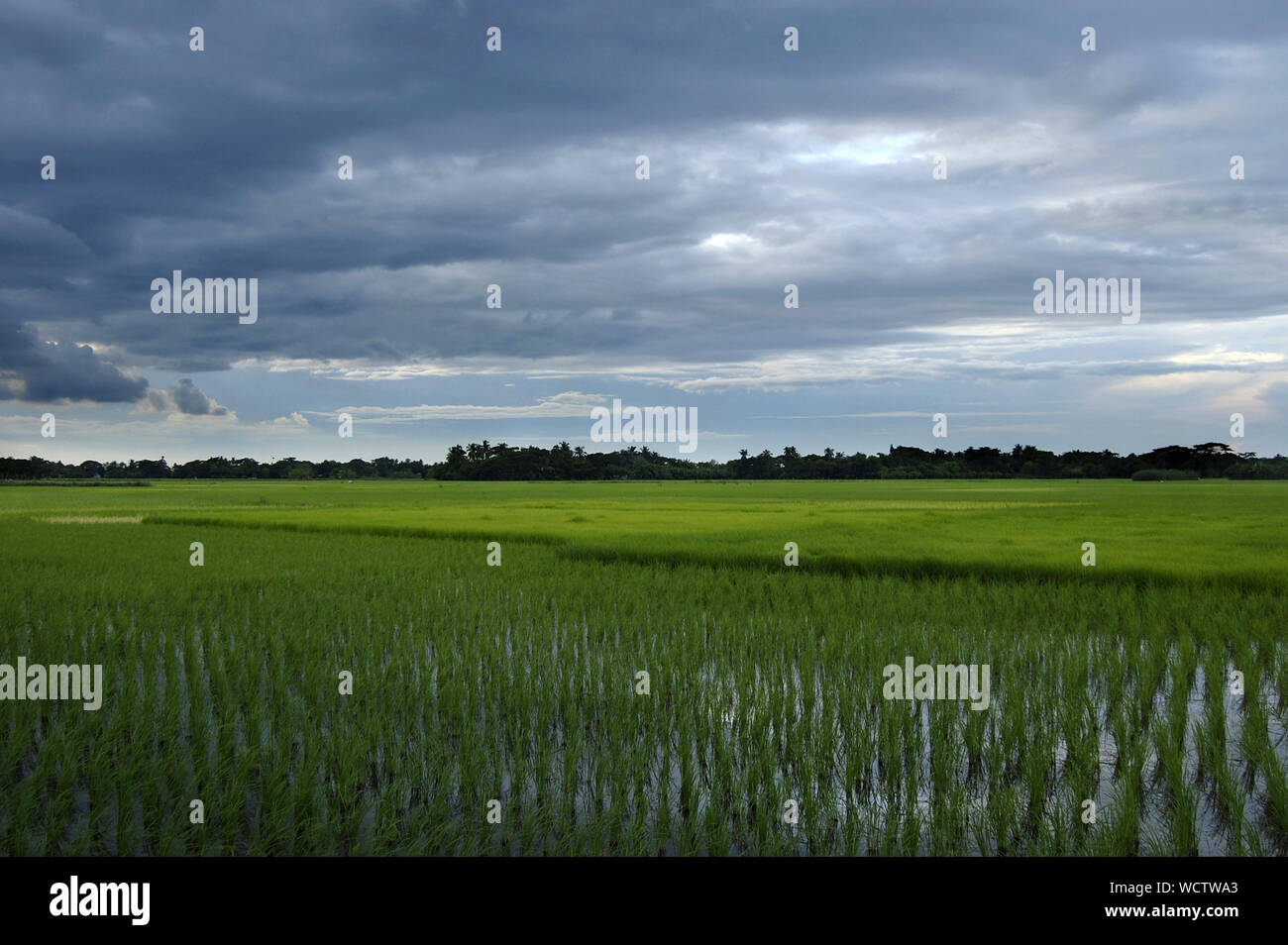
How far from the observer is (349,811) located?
4.77 meters

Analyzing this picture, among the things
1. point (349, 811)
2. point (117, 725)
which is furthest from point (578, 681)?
point (117, 725)

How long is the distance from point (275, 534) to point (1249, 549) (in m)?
24.3

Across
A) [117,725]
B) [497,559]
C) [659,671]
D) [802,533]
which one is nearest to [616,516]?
[802,533]

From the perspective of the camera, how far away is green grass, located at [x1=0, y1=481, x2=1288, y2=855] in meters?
4.59

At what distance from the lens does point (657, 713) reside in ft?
21.9

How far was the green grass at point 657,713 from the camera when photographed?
459 centimetres

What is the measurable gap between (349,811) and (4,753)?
111 inches

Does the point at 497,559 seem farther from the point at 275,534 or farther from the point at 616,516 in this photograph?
the point at 616,516

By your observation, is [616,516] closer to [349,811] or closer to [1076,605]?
[1076,605]

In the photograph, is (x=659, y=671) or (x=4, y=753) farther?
(x=659, y=671)

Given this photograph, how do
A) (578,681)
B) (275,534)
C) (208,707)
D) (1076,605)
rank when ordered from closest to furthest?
(208,707) < (578,681) < (1076,605) < (275,534)

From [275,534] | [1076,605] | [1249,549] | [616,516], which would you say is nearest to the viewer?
[1076,605]
